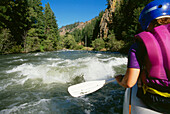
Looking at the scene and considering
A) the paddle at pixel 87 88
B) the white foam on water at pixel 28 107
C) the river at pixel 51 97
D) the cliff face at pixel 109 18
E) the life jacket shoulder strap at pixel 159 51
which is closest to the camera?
the life jacket shoulder strap at pixel 159 51

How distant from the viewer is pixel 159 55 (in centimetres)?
A: 83

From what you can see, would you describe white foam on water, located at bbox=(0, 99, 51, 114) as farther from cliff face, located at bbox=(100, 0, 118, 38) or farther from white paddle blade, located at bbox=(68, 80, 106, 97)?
cliff face, located at bbox=(100, 0, 118, 38)

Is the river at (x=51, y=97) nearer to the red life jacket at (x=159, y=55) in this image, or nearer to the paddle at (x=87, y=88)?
the paddle at (x=87, y=88)

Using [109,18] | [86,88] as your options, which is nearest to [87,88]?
[86,88]

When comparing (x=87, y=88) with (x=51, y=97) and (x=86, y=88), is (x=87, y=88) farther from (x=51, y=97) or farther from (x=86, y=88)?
(x=51, y=97)

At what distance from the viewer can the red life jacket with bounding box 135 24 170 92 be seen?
0.82 meters

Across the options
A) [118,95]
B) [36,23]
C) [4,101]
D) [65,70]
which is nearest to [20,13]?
[36,23]

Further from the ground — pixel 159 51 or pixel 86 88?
pixel 159 51

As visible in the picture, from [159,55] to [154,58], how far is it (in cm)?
4

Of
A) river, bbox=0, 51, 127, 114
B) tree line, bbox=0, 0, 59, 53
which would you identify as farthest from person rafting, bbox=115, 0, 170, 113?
tree line, bbox=0, 0, 59, 53

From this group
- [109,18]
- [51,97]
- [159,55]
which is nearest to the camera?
[159,55]

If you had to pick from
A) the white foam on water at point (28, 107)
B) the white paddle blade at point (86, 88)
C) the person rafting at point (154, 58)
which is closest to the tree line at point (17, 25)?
the white foam on water at point (28, 107)

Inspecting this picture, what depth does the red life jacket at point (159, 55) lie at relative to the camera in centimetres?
82

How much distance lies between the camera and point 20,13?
19094 mm
